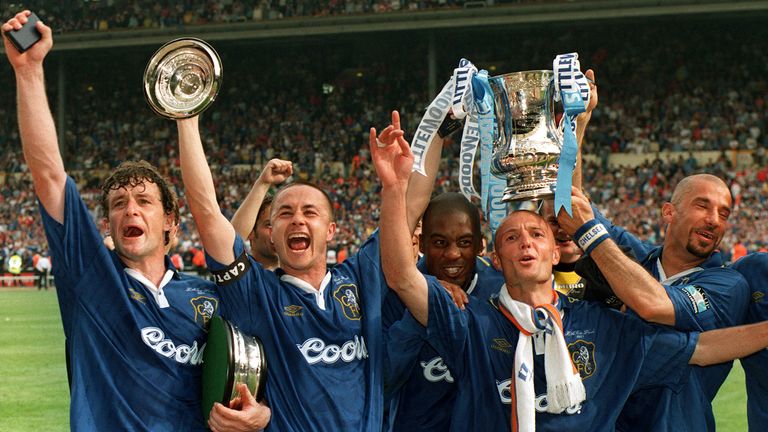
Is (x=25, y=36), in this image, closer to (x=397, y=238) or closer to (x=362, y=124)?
(x=397, y=238)

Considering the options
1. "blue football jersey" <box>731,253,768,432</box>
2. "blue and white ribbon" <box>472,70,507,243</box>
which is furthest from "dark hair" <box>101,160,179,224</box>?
"blue football jersey" <box>731,253,768,432</box>

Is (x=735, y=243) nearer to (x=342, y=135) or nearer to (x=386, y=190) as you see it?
(x=342, y=135)

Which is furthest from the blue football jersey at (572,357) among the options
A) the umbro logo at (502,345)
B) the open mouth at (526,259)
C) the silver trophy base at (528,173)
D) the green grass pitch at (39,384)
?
the green grass pitch at (39,384)

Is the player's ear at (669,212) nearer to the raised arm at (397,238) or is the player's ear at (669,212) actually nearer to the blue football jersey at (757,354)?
the blue football jersey at (757,354)

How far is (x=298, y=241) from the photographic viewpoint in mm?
3701

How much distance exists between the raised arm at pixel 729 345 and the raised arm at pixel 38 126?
101 inches

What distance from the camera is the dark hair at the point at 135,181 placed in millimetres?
3682

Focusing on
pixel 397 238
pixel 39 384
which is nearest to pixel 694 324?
pixel 397 238

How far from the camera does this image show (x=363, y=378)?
360 centimetres

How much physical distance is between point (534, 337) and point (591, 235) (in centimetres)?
46

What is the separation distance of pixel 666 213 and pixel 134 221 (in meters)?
2.37

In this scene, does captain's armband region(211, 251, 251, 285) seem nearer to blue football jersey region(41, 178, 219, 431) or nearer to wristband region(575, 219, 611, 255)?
blue football jersey region(41, 178, 219, 431)

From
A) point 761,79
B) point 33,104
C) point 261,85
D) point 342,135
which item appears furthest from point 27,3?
point 33,104

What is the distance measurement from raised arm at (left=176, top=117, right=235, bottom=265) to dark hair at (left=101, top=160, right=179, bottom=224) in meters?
0.19
